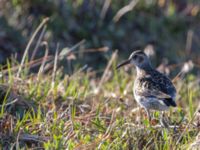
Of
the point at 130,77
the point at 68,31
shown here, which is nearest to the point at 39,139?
the point at 130,77

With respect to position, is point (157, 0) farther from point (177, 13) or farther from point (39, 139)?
point (39, 139)

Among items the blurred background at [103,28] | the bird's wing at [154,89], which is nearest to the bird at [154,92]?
the bird's wing at [154,89]

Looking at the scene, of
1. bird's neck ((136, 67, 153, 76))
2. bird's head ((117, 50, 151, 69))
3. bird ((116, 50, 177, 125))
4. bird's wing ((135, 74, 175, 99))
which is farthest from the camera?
bird's head ((117, 50, 151, 69))

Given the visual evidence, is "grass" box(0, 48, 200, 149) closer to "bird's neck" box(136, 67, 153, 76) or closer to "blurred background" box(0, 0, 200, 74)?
"bird's neck" box(136, 67, 153, 76)

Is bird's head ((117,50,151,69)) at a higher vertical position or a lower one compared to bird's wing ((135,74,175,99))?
higher

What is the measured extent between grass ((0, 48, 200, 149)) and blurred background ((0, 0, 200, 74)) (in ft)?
10.2

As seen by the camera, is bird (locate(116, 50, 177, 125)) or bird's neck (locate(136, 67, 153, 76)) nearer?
bird (locate(116, 50, 177, 125))

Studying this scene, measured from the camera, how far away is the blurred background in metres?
11.8

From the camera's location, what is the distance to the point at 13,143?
6.40 m

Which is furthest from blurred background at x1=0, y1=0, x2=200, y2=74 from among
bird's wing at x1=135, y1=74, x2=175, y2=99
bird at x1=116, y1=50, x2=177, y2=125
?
bird's wing at x1=135, y1=74, x2=175, y2=99

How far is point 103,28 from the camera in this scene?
41.5 ft

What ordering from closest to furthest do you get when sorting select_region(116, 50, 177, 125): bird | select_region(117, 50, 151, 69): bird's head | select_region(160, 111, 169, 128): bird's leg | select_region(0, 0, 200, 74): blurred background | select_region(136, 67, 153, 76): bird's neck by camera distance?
1. select_region(160, 111, 169, 128): bird's leg
2. select_region(116, 50, 177, 125): bird
3. select_region(136, 67, 153, 76): bird's neck
4. select_region(117, 50, 151, 69): bird's head
5. select_region(0, 0, 200, 74): blurred background

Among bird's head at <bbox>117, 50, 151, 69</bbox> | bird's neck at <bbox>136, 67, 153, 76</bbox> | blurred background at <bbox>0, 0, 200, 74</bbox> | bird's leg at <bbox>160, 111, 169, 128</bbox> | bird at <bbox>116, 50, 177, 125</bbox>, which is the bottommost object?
bird's leg at <bbox>160, 111, 169, 128</bbox>

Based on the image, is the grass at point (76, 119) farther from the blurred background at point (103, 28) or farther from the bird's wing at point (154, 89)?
the blurred background at point (103, 28)
